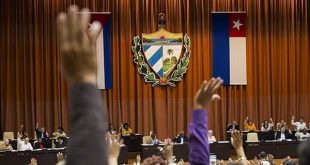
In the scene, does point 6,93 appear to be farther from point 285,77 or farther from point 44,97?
point 285,77

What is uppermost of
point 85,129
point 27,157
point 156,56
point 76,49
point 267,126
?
point 156,56

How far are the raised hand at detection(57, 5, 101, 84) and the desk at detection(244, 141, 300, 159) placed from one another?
1667cm

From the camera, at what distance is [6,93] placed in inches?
795

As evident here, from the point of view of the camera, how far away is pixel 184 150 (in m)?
17.1

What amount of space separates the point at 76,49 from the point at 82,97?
0.39 ft

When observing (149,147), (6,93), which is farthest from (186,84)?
(6,93)

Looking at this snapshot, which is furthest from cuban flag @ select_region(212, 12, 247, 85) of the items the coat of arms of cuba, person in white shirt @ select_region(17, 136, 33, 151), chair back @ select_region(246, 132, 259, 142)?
person in white shirt @ select_region(17, 136, 33, 151)

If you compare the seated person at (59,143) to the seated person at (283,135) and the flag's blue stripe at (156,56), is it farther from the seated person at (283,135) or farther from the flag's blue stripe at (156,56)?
the seated person at (283,135)

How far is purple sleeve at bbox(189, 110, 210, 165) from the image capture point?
1751 millimetres

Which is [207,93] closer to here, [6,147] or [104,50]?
[6,147]

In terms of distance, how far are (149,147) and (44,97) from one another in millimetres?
5518

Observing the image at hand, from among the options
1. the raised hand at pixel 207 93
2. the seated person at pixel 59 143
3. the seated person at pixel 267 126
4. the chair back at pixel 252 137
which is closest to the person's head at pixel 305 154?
the raised hand at pixel 207 93

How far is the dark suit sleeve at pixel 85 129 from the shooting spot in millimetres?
A: 1105

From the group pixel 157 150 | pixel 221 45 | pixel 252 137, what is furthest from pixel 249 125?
pixel 157 150
